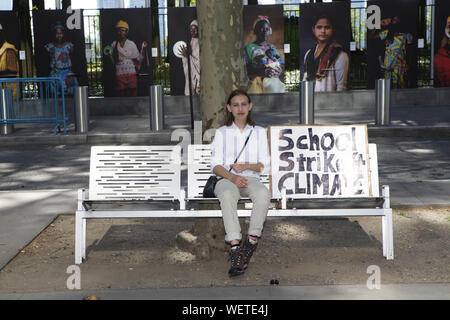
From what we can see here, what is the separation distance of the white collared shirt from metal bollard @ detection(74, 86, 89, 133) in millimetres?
9290

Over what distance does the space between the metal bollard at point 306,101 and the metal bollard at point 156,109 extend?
3.01m

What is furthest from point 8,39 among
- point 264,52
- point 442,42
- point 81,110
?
point 442,42

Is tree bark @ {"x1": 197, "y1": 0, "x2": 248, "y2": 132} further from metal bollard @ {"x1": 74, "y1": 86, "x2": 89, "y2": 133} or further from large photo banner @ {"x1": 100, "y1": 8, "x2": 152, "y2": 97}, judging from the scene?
large photo banner @ {"x1": 100, "y1": 8, "x2": 152, "y2": 97}

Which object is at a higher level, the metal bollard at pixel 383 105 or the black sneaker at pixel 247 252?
the metal bollard at pixel 383 105

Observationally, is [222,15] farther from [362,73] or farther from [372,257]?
[362,73]

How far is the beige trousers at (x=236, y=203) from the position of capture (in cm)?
505

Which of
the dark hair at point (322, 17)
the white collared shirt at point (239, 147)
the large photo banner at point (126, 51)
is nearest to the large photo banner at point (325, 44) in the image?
the dark hair at point (322, 17)

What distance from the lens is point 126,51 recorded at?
18.7 metres

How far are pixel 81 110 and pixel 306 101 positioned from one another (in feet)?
15.6
